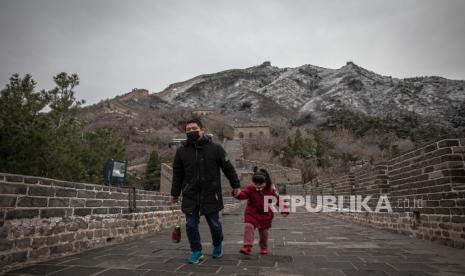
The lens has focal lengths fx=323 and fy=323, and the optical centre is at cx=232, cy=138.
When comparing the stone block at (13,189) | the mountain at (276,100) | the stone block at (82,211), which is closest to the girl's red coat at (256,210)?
the stone block at (82,211)

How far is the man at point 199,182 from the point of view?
407cm

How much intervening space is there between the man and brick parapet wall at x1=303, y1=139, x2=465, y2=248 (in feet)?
11.4

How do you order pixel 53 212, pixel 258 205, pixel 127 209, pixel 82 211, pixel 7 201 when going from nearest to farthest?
pixel 7 201
pixel 53 212
pixel 258 205
pixel 82 211
pixel 127 209

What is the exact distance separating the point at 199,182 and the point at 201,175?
9 centimetres

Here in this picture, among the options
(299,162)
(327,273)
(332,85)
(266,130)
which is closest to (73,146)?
(327,273)

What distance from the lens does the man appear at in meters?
4.07

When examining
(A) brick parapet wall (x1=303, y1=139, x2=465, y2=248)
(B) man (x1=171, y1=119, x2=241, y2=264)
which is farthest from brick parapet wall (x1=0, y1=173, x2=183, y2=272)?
(A) brick parapet wall (x1=303, y1=139, x2=465, y2=248)

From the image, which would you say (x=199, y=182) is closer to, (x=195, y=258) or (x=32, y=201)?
(x=195, y=258)

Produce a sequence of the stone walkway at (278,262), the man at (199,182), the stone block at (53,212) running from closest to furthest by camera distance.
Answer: the stone walkway at (278,262) < the man at (199,182) < the stone block at (53,212)

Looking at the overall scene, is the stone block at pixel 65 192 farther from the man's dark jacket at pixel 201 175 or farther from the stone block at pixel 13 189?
the man's dark jacket at pixel 201 175

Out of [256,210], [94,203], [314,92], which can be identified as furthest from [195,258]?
[314,92]

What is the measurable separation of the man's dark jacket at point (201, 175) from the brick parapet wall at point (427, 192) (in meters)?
3.50

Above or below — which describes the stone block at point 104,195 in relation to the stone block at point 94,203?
above

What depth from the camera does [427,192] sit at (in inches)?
230
